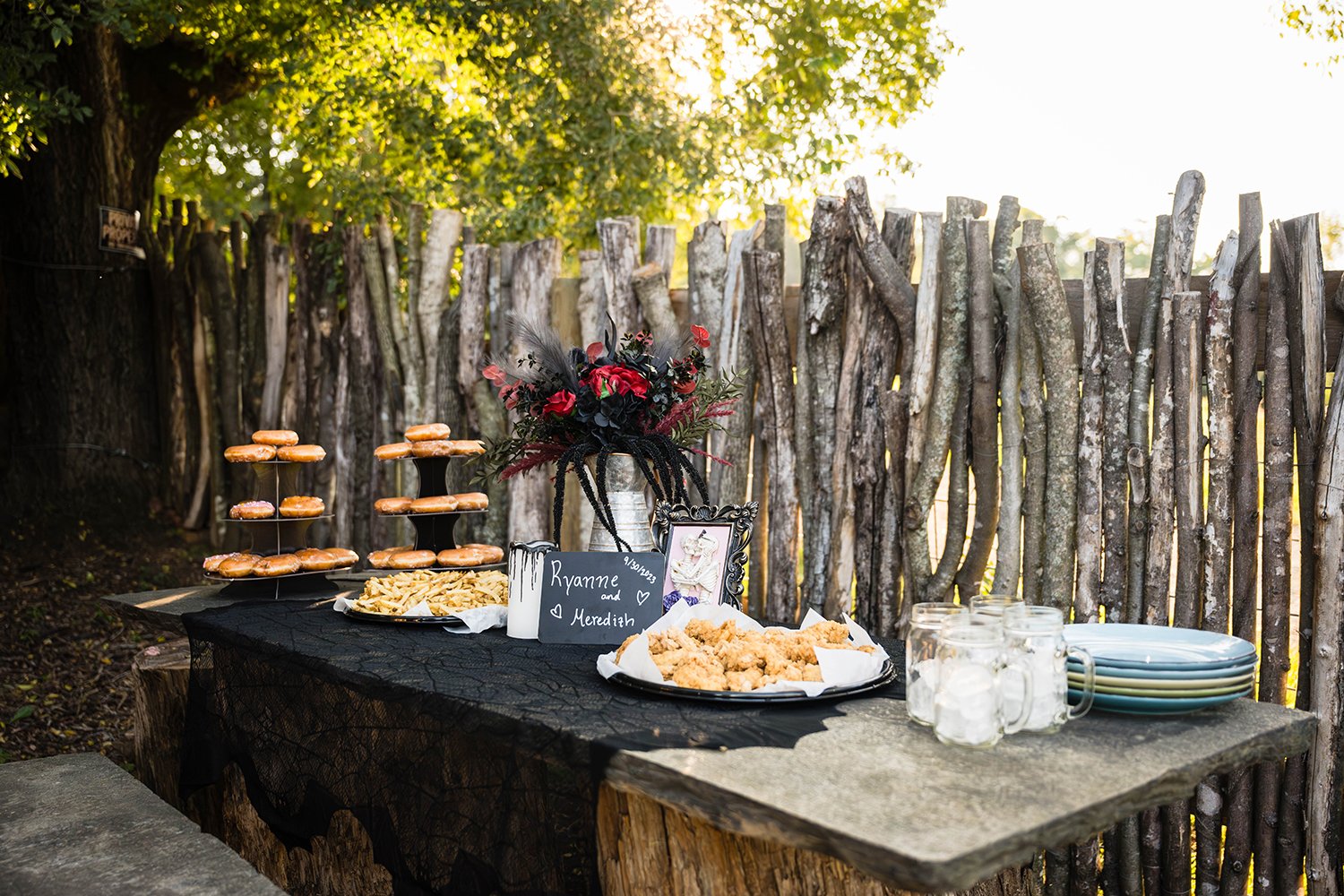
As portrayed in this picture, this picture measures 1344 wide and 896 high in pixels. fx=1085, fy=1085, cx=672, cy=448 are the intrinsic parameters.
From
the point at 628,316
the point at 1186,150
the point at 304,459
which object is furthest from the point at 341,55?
the point at 1186,150

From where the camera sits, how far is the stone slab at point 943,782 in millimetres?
1245

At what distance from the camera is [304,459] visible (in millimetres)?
3127

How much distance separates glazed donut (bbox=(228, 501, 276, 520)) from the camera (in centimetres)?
294

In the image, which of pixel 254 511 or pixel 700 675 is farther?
pixel 254 511

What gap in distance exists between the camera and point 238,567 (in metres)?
2.87

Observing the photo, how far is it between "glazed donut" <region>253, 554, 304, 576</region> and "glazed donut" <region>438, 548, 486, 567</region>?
0.39 meters

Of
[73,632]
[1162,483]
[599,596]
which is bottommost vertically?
[73,632]

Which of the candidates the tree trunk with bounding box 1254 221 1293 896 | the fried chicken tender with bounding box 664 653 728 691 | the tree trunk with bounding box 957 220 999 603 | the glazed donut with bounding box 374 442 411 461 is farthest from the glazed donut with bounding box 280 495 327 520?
the tree trunk with bounding box 1254 221 1293 896

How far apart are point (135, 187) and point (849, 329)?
427 cm

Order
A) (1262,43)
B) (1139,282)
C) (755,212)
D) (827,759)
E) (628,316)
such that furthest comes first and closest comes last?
(755,212)
(1262,43)
(628,316)
(1139,282)
(827,759)

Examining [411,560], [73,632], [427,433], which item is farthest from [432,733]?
[73,632]

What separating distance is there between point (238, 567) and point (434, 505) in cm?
53

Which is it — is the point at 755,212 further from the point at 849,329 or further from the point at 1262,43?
the point at 849,329

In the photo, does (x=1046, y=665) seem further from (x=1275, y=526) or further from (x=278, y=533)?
(x=278, y=533)
